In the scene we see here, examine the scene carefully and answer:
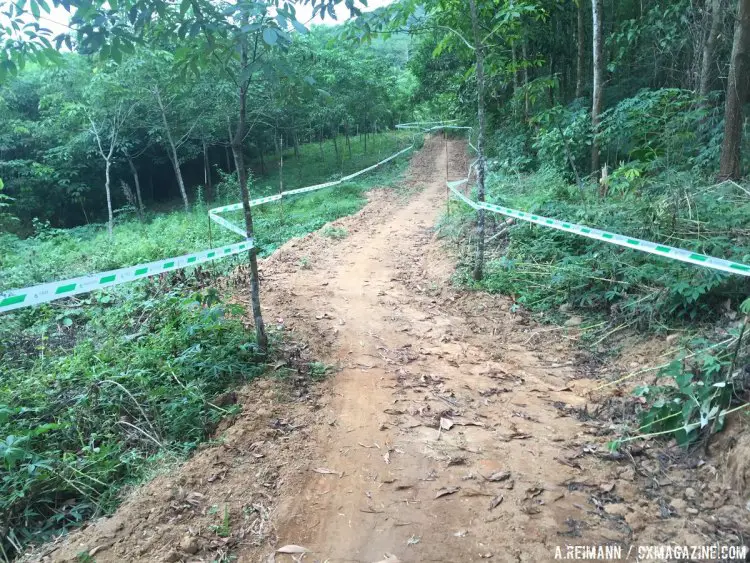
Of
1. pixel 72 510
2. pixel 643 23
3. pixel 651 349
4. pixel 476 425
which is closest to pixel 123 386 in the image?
pixel 72 510

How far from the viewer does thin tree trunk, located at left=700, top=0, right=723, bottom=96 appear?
8289 mm

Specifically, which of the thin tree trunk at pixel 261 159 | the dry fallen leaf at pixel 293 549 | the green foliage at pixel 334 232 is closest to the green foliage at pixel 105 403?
the dry fallen leaf at pixel 293 549

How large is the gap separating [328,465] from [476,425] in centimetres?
126

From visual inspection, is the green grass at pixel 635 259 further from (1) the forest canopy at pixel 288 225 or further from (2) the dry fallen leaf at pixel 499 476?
(2) the dry fallen leaf at pixel 499 476

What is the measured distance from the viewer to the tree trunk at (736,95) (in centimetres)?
671

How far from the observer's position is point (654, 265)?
495 cm

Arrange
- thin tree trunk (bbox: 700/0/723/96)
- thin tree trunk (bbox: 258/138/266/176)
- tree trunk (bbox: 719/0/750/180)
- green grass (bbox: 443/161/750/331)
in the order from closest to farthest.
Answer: green grass (bbox: 443/161/750/331) < tree trunk (bbox: 719/0/750/180) < thin tree trunk (bbox: 700/0/723/96) < thin tree trunk (bbox: 258/138/266/176)

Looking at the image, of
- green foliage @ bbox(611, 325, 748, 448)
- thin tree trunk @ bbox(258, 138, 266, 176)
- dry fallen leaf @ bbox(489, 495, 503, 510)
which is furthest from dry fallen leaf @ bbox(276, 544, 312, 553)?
thin tree trunk @ bbox(258, 138, 266, 176)

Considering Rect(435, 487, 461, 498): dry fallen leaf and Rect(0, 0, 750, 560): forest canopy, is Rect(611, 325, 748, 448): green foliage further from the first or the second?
Rect(435, 487, 461, 498): dry fallen leaf

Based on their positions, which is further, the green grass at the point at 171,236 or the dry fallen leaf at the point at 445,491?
the green grass at the point at 171,236

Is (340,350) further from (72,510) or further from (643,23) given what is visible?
(643,23)

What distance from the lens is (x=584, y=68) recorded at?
1347 centimetres

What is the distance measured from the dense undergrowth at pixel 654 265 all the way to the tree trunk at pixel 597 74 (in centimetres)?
55

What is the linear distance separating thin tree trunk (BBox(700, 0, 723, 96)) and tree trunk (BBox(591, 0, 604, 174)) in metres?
1.89
